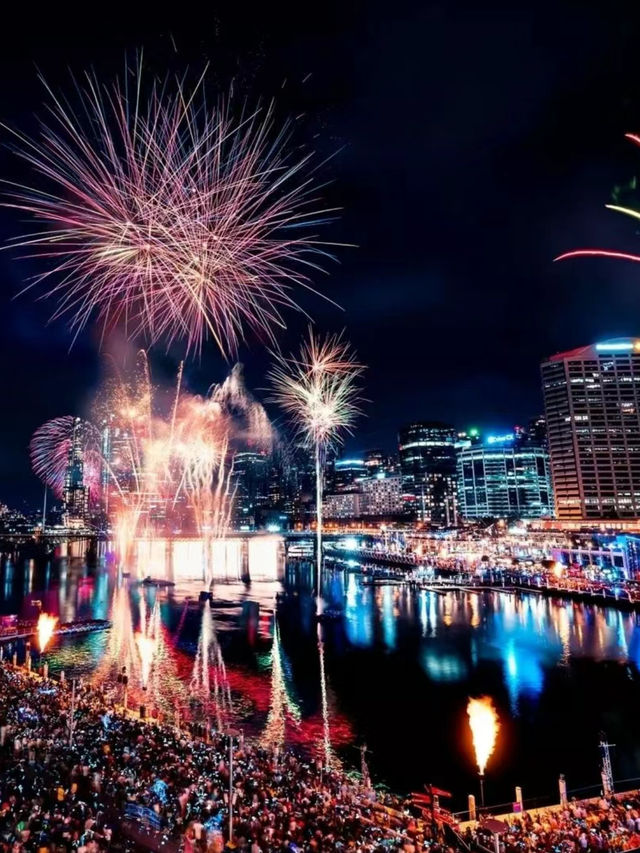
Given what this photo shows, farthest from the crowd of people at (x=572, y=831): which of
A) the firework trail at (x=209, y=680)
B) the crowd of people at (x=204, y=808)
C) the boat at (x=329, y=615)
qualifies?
the boat at (x=329, y=615)

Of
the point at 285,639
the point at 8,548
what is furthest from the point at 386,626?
the point at 8,548

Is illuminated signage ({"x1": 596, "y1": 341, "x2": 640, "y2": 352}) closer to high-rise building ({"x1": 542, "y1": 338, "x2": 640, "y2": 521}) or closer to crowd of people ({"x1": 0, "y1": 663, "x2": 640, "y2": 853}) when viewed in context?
high-rise building ({"x1": 542, "y1": 338, "x2": 640, "y2": 521})

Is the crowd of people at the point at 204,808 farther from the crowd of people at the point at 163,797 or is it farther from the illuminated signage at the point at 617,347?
the illuminated signage at the point at 617,347

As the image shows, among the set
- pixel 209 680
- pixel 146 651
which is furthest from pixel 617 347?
→ pixel 209 680

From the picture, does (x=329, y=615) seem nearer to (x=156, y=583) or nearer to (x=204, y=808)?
(x=156, y=583)

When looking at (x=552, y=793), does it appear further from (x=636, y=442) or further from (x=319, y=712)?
(x=636, y=442)

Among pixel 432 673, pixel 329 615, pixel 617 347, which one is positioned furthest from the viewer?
pixel 617 347

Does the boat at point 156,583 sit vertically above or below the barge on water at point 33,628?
above
